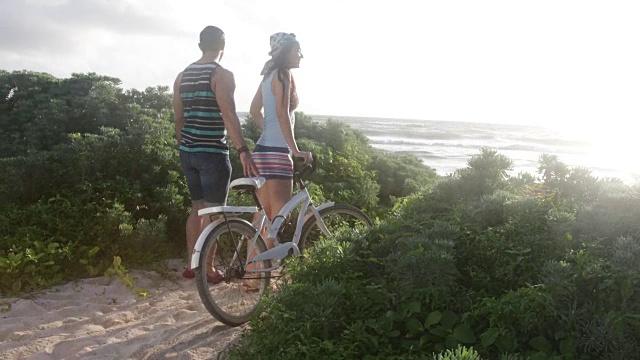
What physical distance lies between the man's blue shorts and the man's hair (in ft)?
2.91

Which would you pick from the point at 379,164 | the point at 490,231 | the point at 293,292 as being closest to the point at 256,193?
the point at 293,292

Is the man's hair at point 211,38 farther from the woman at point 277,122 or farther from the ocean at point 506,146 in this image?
the ocean at point 506,146

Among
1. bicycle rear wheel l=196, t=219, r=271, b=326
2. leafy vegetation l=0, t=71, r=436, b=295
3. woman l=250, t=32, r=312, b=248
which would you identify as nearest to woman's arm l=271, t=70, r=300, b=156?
woman l=250, t=32, r=312, b=248

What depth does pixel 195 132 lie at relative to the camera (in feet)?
16.7

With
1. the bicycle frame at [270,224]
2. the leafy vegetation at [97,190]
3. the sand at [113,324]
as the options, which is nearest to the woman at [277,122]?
the bicycle frame at [270,224]

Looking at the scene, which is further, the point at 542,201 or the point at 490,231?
the point at 542,201

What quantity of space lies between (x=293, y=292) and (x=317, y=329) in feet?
0.97

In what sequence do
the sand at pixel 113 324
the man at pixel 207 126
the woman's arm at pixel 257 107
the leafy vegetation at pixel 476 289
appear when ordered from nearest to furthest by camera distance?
the leafy vegetation at pixel 476 289 < the sand at pixel 113 324 < the man at pixel 207 126 < the woman's arm at pixel 257 107

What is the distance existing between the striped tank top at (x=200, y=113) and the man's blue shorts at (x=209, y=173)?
0.06 m

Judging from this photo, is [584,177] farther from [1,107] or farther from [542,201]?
[1,107]

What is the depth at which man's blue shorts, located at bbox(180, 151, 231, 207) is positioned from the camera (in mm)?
5125

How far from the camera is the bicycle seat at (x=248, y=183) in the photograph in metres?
4.74

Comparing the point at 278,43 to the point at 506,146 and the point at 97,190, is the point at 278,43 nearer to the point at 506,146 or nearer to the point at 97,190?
the point at 97,190

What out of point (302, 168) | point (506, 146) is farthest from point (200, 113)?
point (506, 146)
